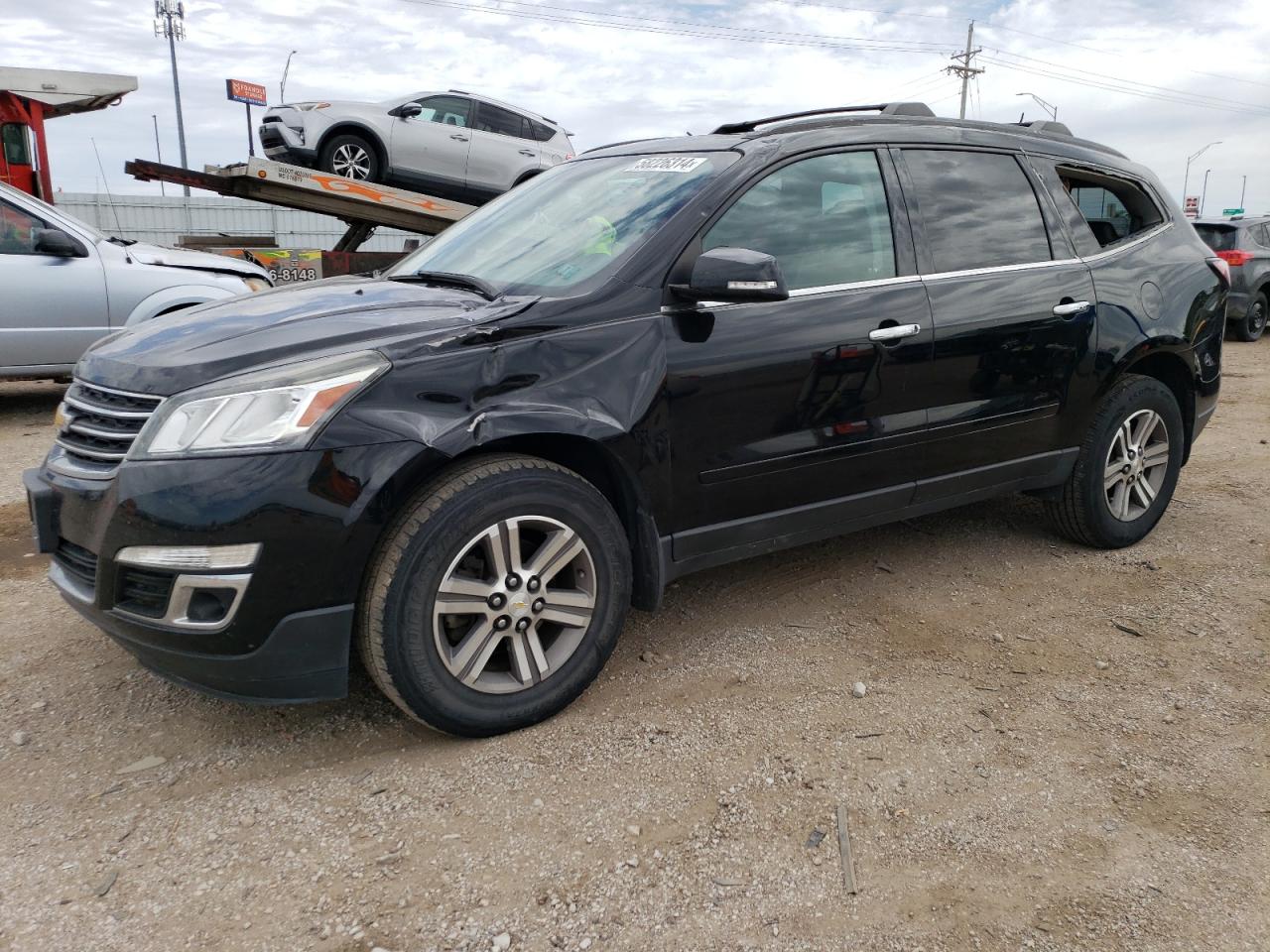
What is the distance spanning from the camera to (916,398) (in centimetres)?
340

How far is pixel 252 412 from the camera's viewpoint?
2.35m

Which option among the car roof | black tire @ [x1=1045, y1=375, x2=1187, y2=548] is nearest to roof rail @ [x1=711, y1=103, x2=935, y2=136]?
the car roof

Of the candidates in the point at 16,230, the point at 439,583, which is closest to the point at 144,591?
the point at 439,583

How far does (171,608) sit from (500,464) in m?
0.88

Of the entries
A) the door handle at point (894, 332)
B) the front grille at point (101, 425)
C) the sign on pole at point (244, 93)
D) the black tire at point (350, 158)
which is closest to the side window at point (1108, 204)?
the door handle at point (894, 332)

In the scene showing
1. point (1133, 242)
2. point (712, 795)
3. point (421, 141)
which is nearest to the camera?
point (712, 795)

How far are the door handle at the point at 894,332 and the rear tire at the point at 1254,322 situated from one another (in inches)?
470

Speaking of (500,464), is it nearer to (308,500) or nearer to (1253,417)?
(308,500)

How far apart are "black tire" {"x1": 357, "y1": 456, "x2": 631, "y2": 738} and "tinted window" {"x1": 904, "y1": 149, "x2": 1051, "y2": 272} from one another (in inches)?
67.3

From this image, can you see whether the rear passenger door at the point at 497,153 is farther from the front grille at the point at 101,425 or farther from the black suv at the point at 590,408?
the front grille at the point at 101,425

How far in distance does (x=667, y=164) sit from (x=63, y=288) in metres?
5.54

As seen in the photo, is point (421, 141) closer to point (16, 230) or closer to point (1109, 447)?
point (16, 230)

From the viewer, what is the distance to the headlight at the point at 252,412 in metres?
2.33

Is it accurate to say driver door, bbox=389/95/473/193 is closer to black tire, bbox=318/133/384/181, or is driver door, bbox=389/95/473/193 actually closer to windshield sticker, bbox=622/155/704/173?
black tire, bbox=318/133/384/181
